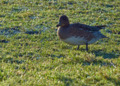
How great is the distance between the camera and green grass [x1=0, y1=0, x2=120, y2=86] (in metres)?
5.92

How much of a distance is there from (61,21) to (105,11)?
17.4 ft

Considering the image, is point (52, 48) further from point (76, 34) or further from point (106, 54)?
point (106, 54)

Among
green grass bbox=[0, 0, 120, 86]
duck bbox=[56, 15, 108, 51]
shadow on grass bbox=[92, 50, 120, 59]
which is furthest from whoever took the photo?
duck bbox=[56, 15, 108, 51]

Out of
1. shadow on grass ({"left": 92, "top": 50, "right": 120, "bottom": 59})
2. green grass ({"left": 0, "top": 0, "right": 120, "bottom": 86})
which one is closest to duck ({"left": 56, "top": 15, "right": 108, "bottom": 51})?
green grass ({"left": 0, "top": 0, "right": 120, "bottom": 86})

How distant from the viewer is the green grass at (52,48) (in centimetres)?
592

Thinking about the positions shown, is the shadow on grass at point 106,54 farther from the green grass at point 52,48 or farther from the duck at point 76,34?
the duck at point 76,34

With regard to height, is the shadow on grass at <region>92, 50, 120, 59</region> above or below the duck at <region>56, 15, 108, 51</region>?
below

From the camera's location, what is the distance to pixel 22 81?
5.73 metres

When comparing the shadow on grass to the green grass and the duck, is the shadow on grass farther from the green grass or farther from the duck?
the duck

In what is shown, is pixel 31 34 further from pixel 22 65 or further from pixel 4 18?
pixel 22 65

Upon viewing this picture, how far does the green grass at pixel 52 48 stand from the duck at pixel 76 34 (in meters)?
0.32

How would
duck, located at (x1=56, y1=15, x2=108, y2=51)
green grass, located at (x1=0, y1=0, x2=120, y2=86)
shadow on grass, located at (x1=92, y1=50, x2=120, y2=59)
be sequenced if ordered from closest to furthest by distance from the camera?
green grass, located at (x1=0, y1=0, x2=120, y2=86) → shadow on grass, located at (x1=92, y1=50, x2=120, y2=59) → duck, located at (x1=56, y1=15, x2=108, y2=51)

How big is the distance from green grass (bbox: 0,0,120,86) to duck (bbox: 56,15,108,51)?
1.06 ft

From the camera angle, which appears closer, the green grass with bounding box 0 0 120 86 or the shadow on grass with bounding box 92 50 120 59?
the green grass with bounding box 0 0 120 86
